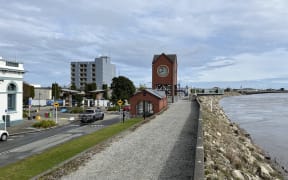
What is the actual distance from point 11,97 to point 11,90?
88 cm

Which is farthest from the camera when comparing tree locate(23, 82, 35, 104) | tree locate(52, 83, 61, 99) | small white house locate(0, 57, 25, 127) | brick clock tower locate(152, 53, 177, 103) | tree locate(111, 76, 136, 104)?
tree locate(52, 83, 61, 99)

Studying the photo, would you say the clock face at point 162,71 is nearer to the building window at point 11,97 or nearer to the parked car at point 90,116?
the parked car at point 90,116

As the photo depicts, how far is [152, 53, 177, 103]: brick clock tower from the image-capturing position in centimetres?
6388

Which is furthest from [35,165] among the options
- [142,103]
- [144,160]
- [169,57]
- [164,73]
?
[169,57]

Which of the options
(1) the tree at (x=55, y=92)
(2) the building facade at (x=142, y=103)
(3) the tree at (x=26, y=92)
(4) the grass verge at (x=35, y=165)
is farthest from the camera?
(1) the tree at (x=55, y=92)

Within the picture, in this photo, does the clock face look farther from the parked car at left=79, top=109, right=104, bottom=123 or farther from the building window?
the building window

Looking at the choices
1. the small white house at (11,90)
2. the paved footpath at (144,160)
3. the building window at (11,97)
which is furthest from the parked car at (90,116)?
the paved footpath at (144,160)

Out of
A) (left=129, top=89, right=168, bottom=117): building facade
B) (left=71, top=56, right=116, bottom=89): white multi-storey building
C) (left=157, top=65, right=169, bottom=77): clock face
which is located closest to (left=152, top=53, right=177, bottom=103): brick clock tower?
(left=157, top=65, right=169, bottom=77): clock face

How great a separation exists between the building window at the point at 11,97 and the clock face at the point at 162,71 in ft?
121

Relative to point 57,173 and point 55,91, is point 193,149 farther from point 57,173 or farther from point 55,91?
point 55,91

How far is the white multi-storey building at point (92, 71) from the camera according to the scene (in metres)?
148

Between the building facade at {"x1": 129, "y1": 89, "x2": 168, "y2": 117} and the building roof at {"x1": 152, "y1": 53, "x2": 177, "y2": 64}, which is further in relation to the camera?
the building roof at {"x1": 152, "y1": 53, "x2": 177, "y2": 64}

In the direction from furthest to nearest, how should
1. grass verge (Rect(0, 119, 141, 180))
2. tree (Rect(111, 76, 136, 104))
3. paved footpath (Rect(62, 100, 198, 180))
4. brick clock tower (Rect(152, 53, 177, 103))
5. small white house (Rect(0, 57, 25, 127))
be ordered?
tree (Rect(111, 76, 136, 104))
brick clock tower (Rect(152, 53, 177, 103))
small white house (Rect(0, 57, 25, 127))
grass verge (Rect(0, 119, 141, 180))
paved footpath (Rect(62, 100, 198, 180))

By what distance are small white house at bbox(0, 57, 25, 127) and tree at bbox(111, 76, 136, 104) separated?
31096mm
